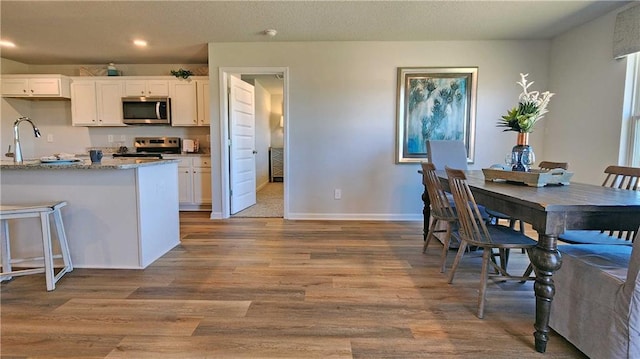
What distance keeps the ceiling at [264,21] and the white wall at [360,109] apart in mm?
181

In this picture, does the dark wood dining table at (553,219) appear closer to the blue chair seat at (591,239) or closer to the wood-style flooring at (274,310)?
the wood-style flooring at (274,310)

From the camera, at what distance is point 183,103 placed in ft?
15.9

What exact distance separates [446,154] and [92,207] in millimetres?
3253

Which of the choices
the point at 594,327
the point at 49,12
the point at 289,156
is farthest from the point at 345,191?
the point at 49,12

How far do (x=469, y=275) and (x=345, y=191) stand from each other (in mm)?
2108

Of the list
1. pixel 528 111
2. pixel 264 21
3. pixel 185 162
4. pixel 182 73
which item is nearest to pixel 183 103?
pixel 182 73

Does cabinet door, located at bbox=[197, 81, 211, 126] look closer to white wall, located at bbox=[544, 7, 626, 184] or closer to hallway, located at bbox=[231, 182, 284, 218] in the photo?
hallway, located at bbox=[231, 182, 284, 218]

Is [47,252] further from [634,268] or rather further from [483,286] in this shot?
[634,268]

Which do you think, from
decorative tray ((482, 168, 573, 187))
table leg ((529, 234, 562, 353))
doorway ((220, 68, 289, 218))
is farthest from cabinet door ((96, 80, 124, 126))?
table leg ((529, 234, 562, 353))

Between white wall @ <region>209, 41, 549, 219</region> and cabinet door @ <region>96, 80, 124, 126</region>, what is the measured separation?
5.67 ft

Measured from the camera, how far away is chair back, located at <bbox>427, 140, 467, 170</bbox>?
338 cm

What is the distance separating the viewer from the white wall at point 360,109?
163 inches

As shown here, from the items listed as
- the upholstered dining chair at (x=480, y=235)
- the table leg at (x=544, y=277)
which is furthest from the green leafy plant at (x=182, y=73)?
the table leg at (x=544, y=277)

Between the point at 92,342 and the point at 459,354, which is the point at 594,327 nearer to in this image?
Answer: the point at 459,354
